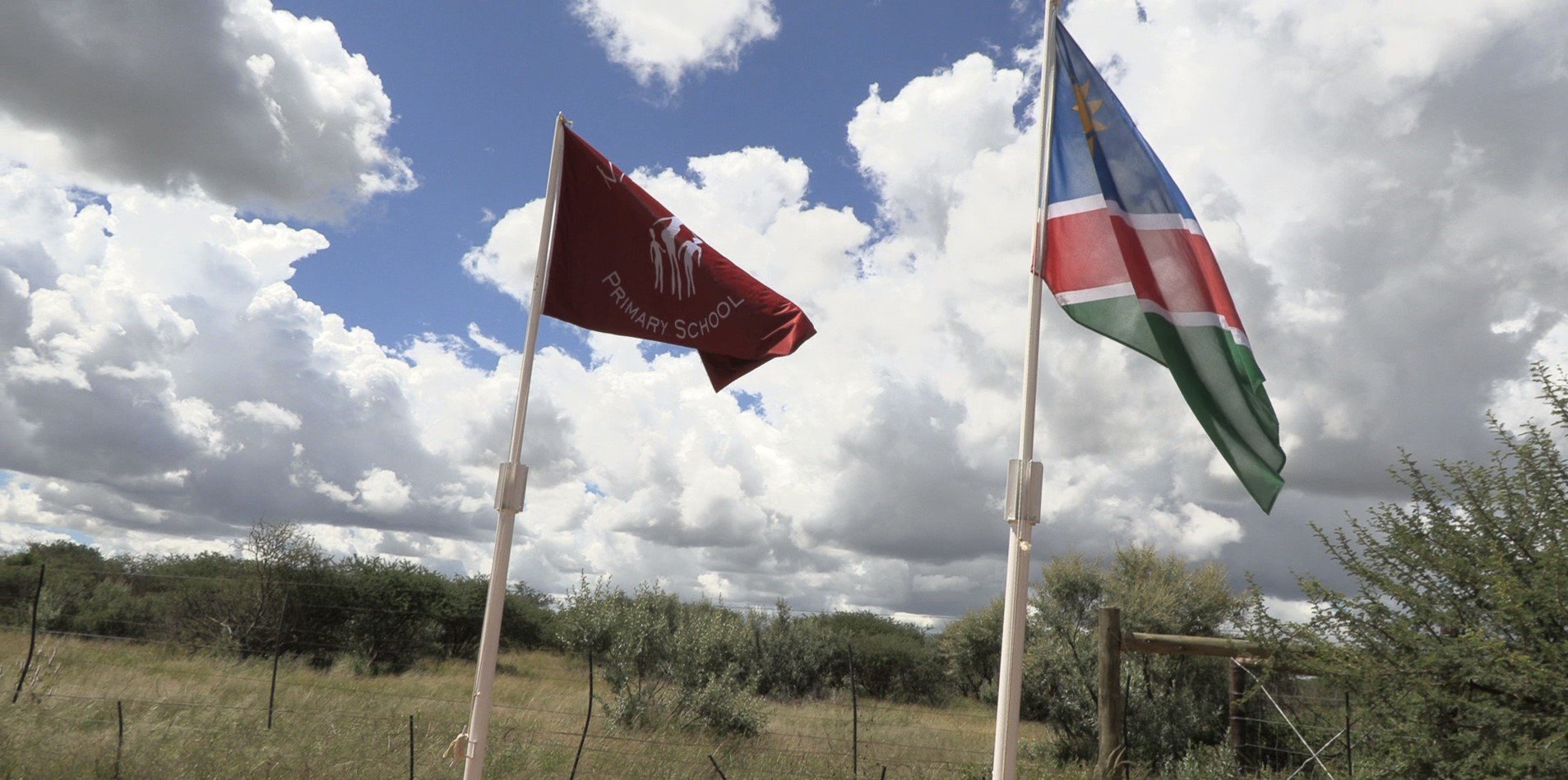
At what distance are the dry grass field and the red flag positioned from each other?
19.9 ft

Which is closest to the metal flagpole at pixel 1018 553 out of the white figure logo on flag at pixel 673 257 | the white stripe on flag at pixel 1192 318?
the white stripe on flag at pixel 1192 318

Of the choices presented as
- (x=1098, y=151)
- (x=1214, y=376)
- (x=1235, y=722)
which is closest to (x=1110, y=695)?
(x=1235, y=722)

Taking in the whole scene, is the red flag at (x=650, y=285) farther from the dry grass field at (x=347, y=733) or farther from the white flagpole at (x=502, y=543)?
the dry grass field at (x=347, y=733)

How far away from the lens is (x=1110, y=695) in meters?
10.2

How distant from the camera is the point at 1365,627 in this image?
7.70 meters

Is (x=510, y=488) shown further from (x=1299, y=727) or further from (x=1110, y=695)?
(x=1299, y=727)

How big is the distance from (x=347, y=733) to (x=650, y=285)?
7992 mm

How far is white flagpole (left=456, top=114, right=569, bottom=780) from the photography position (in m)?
5.92

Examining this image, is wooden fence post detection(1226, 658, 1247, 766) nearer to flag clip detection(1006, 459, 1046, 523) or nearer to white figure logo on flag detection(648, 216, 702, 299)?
flag clip detection(1006, 459, 1046, 523)

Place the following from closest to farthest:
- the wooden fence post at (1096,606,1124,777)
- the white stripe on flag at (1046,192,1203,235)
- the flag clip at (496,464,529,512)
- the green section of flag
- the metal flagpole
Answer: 1. the metal flagpole
2. the green section of flag
3. the white stripe on flag at (1046,192,1203,235)
4. the flag clip at (496,464,529,512)
5. the wooden fence post at (1096,606,1124,777)

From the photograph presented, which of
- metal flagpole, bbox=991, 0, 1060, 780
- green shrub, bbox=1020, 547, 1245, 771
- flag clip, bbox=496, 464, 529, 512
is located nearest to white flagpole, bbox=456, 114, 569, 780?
flag clip, bbox=496, 464, 529, 512

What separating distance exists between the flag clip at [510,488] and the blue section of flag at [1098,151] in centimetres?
363

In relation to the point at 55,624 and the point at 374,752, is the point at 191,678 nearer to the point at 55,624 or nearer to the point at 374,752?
the point at 374,752

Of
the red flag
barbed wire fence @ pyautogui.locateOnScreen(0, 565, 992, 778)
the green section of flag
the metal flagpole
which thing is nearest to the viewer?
the metal flagpole
